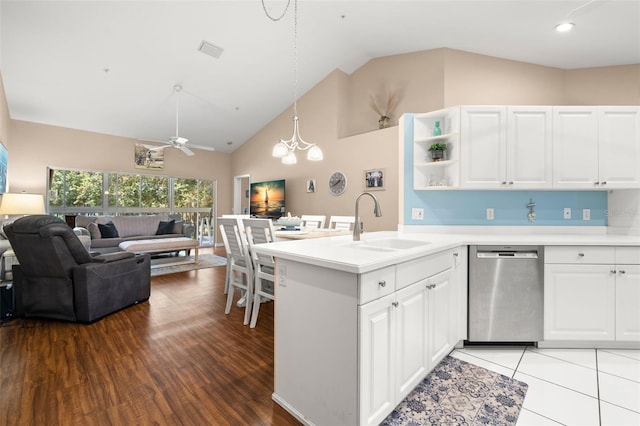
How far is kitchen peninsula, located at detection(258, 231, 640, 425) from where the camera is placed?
1291 mm

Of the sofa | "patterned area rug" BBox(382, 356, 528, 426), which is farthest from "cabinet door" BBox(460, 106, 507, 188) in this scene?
the sofa

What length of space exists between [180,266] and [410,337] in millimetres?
5076

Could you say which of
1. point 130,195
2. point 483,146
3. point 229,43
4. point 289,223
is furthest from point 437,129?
point 130,195

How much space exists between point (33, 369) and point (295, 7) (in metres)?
4.80

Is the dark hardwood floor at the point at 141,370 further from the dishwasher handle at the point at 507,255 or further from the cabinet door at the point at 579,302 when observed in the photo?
the cabinet door at the point at 579,302

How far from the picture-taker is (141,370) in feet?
6.59

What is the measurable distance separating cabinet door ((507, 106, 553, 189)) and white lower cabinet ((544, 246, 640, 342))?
692mm

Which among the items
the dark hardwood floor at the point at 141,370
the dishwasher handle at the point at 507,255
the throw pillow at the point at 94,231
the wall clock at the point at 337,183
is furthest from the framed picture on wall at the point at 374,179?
the throw pillow at the point at 94,231

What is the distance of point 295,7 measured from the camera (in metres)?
4.07

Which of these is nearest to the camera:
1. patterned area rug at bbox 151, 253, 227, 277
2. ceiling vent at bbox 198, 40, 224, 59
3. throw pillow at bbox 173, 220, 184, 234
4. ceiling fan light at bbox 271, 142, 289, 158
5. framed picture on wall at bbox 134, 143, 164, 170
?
ceiling fan light at bbox 271, 142, 289, 158

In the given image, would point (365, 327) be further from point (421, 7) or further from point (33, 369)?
point (421, 7)

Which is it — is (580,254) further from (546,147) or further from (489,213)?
(546,147)

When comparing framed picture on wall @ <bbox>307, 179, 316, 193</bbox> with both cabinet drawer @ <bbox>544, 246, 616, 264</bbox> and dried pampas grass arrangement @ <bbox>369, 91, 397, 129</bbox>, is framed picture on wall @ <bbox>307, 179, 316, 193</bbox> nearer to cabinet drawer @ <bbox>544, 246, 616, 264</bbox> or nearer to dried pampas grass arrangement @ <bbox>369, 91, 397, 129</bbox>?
dried pampas grass arrangement @ <bbox>369, 91, 397, 129</bbox>

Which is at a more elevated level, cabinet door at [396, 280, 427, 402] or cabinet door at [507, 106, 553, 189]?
cabinet door at [507, 106, 553, 189]
